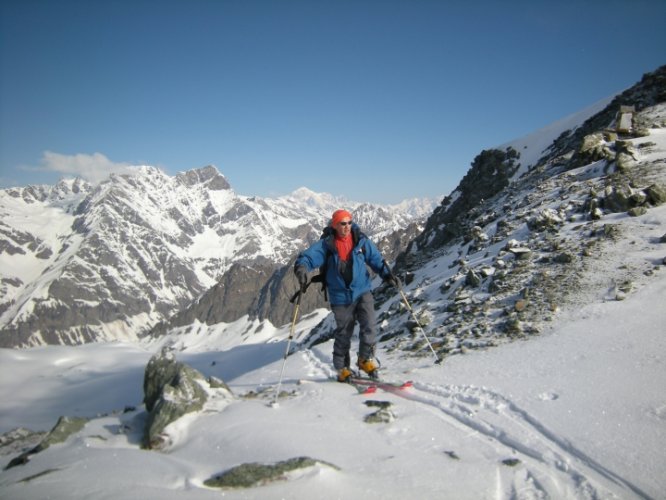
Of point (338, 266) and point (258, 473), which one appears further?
point (338, 266)

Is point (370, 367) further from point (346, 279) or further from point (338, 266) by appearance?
point (338, 266)

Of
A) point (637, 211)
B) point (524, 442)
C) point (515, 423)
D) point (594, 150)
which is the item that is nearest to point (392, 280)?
point (515, 423)

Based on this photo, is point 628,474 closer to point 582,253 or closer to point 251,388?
point 251,388

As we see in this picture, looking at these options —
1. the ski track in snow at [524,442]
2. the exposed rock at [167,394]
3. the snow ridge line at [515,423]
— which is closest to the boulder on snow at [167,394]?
the exposed rock at [167,394]

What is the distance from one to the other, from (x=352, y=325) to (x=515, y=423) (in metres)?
3.94

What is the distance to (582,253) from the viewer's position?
12148 mm

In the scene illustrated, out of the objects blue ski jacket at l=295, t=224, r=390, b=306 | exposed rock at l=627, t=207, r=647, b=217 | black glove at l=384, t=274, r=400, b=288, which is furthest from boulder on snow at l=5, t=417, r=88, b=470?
exposed rock at l=627, t=207, r=647, b=217

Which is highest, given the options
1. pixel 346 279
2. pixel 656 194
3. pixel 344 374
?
pixel 656 194

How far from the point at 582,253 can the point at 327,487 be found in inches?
442

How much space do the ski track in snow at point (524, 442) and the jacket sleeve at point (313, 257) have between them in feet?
9.46

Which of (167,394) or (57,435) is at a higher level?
(167,394)

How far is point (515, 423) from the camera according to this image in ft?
19.3

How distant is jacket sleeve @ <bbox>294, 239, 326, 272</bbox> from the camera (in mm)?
8344

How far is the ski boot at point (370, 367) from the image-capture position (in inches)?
346
